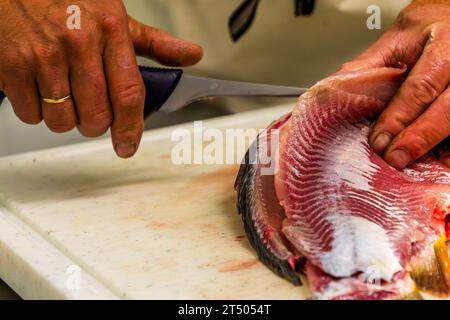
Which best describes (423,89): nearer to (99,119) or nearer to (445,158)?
(445,158)

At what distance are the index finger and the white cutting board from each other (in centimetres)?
20

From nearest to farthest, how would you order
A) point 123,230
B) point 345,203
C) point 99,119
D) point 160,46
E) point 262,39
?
point 345,203, point 123,230, point 99,119, point 160,46, point 262,39

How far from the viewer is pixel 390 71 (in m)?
1.75

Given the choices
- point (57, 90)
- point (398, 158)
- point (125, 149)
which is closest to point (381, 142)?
point (398, 158)

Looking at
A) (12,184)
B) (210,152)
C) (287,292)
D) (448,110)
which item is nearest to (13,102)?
(12,184)

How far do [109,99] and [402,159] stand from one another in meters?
0.62

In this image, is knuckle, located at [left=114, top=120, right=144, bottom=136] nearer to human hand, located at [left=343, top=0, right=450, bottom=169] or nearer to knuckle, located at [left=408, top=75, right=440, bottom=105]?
human hand, located at [left=343, top=0, right=450, bottom=169]

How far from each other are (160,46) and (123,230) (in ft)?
1.84

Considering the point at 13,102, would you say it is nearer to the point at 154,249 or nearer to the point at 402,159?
the point at 154,249

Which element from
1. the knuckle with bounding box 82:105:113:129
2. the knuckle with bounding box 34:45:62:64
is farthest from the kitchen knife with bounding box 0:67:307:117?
the knuckle with bounding box 34:45:62:64

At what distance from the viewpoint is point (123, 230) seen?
5.46ft

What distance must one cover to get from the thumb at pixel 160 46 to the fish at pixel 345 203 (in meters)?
0.44

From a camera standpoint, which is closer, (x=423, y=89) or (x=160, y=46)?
(x=423, y=89)

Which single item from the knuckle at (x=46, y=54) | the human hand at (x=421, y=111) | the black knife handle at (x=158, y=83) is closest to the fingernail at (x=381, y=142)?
the human hand at (x=421, y=111)
